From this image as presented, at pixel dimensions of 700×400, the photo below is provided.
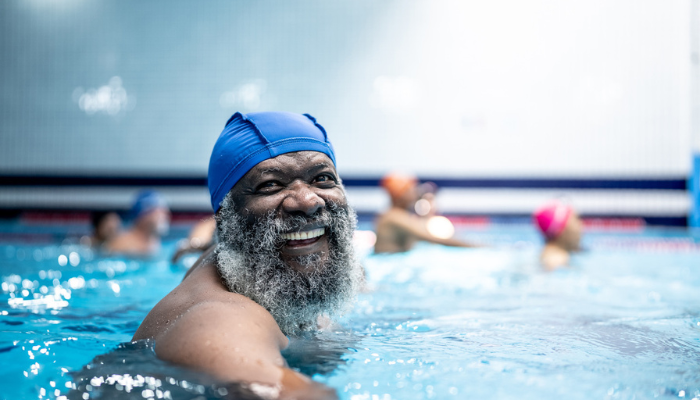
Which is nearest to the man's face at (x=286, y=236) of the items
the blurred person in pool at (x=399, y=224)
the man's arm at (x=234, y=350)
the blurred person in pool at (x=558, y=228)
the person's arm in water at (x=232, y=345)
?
the person's arm in water at (x=232, y=345)

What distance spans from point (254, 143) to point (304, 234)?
347 millimetres

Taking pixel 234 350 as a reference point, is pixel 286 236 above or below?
above

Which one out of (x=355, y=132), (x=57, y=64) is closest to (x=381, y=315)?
(x=355, y=132)

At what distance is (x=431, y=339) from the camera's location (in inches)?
92.8

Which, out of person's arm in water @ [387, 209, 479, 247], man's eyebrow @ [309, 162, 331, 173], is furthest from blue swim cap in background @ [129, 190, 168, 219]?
man's eyebrow @ [309, 162, 331, 173]

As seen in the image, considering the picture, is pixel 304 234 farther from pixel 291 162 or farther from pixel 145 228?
pixel 145 228

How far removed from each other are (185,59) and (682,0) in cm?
875

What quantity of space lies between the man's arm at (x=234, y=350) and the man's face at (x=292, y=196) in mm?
373

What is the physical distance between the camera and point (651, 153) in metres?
9.81

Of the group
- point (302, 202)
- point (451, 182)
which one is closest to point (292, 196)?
point (302, 202)

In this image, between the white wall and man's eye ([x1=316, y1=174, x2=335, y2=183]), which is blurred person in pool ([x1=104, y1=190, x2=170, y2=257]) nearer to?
the white wall

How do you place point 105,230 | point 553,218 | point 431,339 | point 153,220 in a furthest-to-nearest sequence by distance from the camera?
point 105,230, point 153,220, point 553,218, point 431,339

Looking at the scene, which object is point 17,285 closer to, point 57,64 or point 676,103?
point 57,64

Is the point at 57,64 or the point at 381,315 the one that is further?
the point at 57,64
